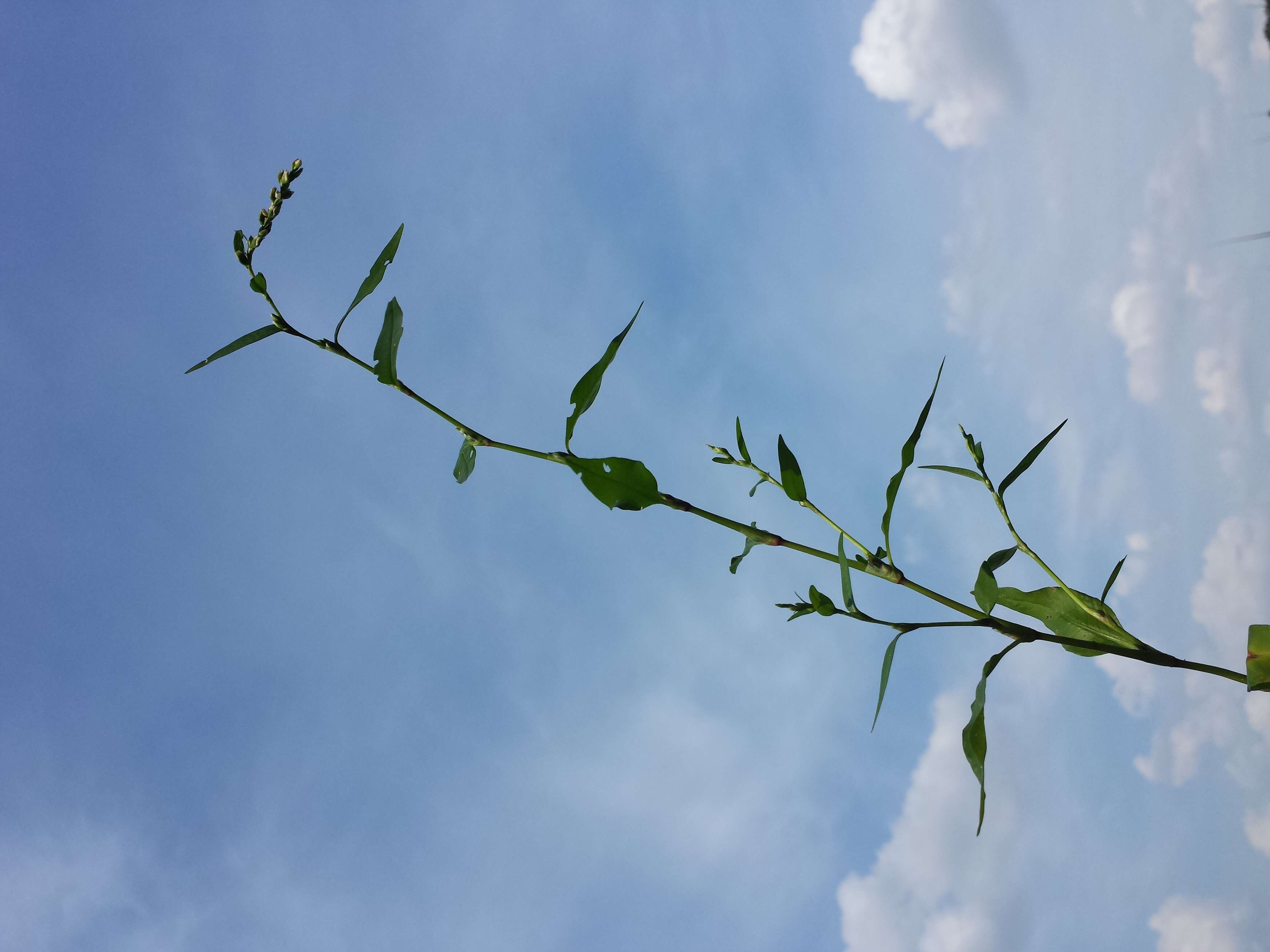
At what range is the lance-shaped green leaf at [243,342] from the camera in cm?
190

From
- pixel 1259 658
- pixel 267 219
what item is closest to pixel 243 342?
pixel 267 219

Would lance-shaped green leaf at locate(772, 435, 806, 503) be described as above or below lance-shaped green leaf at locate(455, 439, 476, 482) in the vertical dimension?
above

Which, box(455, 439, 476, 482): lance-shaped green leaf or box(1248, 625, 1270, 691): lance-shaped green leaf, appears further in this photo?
box(455, 439, 476, 482): lance-shaped green leaf

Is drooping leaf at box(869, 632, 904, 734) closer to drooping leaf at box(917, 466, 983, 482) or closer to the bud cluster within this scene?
drooping leaf at box(917, 466, 983, 482)

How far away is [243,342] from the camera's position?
75.7 inches

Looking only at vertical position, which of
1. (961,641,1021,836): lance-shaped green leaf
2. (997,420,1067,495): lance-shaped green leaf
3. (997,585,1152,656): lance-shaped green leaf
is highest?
(997,420,1067,495): lance-shaped green leaf

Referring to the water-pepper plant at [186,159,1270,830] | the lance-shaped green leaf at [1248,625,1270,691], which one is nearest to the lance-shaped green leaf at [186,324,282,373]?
the water-pepper plant at [186,159,1270,830]

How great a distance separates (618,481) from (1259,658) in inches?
54.8

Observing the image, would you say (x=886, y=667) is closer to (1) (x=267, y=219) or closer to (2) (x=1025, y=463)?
(2) (x=1025, y=463)

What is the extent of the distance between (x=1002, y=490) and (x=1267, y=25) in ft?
40.6

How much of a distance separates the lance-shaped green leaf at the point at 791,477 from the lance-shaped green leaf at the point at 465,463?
0.80 metres

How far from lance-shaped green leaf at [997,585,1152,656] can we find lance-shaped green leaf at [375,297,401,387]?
158cm

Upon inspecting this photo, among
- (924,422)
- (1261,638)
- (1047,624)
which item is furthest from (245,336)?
(1261,638)

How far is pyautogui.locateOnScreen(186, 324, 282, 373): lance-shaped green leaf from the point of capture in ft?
6.23
